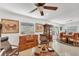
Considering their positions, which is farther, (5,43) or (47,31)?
(47,31)

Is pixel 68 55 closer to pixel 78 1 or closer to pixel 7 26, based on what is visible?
pixel 78 1

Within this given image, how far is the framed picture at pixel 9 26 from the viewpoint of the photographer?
163 cm

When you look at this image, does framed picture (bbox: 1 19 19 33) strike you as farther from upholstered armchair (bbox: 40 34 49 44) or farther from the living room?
upholstered armchair (bbox: 40 34 49 44)

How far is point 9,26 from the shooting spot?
1659 mm

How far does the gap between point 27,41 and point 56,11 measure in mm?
646

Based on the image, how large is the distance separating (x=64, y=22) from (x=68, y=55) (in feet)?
1.69

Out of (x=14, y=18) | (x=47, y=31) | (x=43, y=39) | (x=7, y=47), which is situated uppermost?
(x=14, y=18)

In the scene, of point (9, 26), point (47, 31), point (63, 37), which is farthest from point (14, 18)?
point (63, 37)

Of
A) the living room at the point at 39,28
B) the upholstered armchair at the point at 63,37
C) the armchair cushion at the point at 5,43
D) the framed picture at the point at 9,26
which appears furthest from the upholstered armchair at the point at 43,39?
the armchair cushion at the point at 5,43

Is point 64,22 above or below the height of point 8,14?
below

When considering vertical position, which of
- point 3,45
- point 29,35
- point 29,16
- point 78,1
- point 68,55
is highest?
point 78,1

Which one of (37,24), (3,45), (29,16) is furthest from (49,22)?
(3,45)

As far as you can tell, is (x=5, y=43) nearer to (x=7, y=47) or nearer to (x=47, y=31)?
(x=7, y=47)

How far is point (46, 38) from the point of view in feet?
5.76
